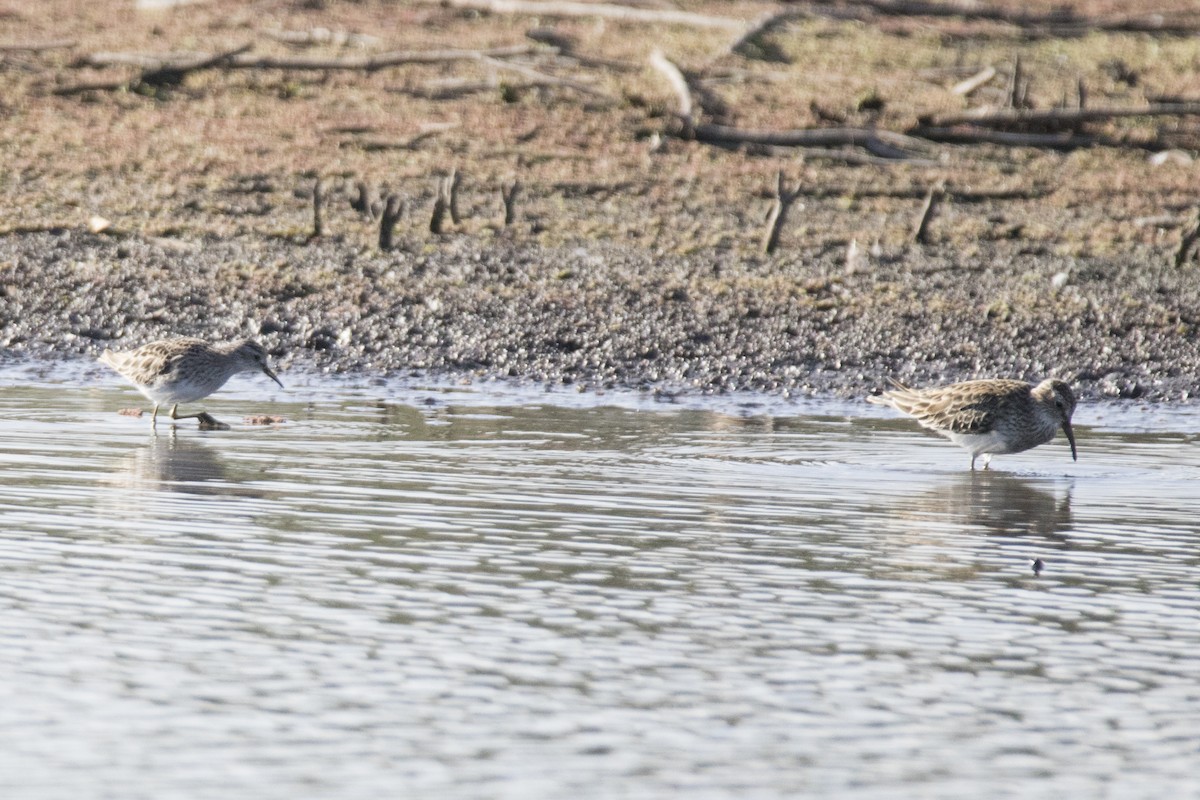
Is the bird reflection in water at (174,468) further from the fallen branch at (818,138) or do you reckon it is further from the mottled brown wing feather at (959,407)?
the fallen branch at (818,138)

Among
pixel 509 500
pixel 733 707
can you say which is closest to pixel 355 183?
pixel 509 500

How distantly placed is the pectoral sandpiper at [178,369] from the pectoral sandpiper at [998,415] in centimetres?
581

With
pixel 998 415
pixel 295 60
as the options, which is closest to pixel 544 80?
pixel 295 60

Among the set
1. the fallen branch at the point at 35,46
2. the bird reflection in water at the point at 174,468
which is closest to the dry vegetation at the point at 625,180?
the fallen branch at the point at 35,46

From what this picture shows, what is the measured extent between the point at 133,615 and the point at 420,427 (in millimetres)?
7073

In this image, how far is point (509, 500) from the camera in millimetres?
13008

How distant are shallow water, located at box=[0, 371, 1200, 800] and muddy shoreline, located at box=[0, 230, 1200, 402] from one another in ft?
13.6

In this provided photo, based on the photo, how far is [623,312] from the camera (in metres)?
22.0

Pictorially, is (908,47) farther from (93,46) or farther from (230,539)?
(230,539)

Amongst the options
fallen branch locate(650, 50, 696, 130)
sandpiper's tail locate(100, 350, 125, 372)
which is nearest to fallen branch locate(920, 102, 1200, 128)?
fallen branch locate(650, 50, 696, 130)

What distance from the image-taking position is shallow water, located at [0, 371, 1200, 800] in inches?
294

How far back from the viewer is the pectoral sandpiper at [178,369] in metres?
16.7

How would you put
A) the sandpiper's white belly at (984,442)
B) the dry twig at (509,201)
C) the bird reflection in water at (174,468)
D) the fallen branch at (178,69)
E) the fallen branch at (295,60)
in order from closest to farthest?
the bird reflection in water at (174,468) < the sandpiper's white belly at (984,442) < the dry twig at (509,201) < the fallen branch at (178,69) < the fallen branch at (295,60)

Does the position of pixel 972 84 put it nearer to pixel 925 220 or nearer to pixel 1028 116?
pixel 1028 116
